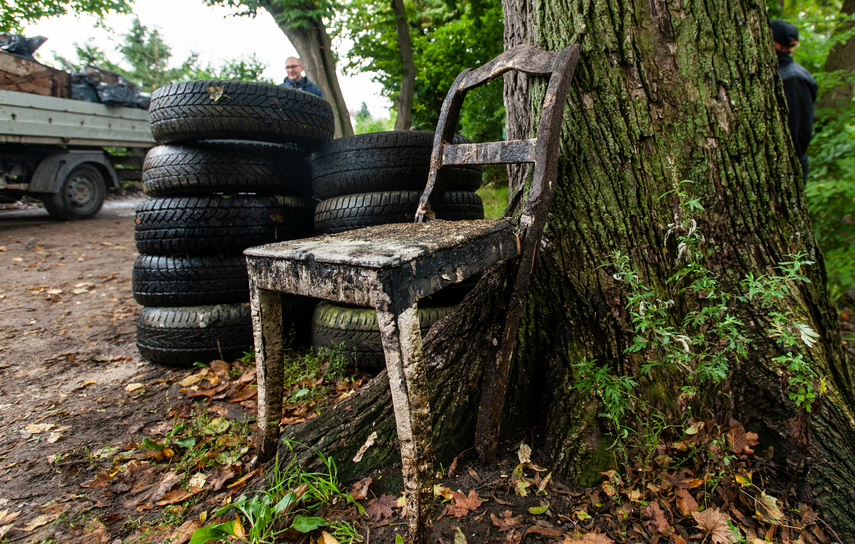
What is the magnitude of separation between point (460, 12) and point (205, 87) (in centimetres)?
847

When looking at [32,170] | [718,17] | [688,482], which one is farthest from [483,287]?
[32,170]

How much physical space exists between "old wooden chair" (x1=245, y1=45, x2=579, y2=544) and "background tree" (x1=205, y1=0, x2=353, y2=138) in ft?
16.3

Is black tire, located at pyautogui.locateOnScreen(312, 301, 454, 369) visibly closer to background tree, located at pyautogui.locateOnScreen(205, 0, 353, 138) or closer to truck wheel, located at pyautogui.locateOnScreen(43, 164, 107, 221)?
background tree, located at pyautogui.locateOnScreen(205, 0, 353, 138)

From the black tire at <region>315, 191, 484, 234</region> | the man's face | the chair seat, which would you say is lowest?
the chair seat

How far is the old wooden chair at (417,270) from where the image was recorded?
114cm

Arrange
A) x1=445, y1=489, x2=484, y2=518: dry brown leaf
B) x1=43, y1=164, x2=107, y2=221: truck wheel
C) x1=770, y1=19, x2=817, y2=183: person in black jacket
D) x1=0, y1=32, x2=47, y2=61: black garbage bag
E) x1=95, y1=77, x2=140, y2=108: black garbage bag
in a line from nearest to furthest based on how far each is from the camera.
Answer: x1=445, y1=489, x2=484, y2=518: dry brown leaf
x1=770, y1=19, x2=817, y2=183: person in black jacket
x1=0, y1=32, x2=47, y2=61: black garbage bag
x1=43, y1=164, x2=107, y2=221: truck wheel
x1=95, y1=77, x2=140, y2=108: black garbage bag

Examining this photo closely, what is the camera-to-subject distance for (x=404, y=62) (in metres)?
7.65

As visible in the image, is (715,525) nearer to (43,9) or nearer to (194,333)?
(194,333)

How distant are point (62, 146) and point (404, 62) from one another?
591 centimetres

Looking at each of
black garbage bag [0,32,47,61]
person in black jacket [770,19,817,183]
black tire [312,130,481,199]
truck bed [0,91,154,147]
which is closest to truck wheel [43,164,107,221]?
truck bed [0,91,154,147]

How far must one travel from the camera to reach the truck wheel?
291 inches

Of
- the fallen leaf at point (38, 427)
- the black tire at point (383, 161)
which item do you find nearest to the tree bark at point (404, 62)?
the black tire at point (383, 161)

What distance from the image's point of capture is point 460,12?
9.46 meters

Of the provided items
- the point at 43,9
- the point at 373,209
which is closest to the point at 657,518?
the point at 373,209
